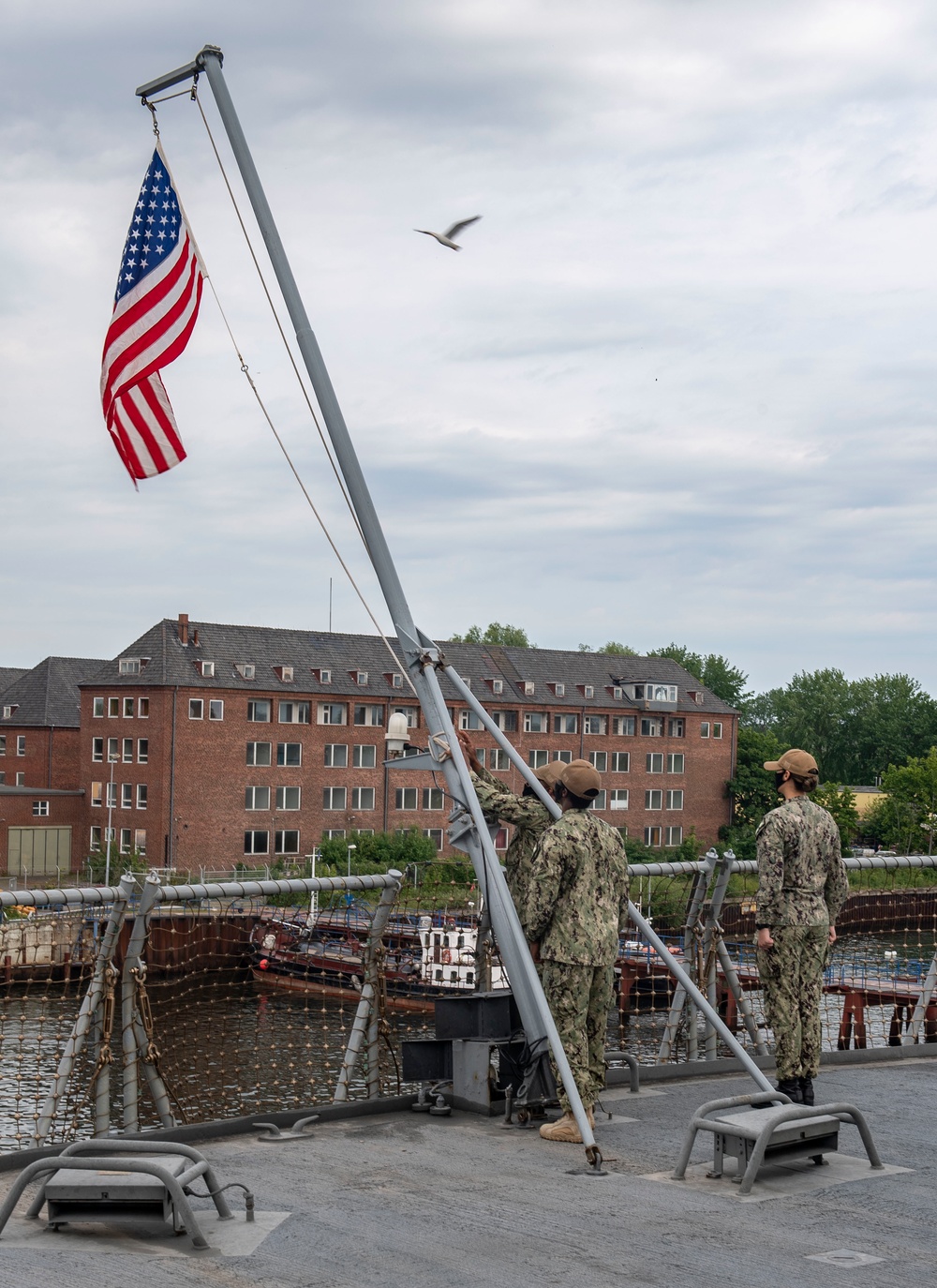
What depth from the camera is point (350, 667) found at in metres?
87.2

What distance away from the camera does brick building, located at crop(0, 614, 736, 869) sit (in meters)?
79.2

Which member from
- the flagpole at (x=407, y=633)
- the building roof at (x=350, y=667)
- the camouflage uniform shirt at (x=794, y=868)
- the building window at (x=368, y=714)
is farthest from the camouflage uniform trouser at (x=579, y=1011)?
the building window at (x=368, y=714)

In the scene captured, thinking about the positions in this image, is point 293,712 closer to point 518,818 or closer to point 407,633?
point 407,633

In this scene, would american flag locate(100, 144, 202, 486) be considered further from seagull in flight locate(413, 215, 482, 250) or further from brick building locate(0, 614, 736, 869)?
brick building locate(0, 614, 736, 869)

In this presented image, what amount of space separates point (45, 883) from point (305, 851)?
14136mm

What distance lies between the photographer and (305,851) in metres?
82.6

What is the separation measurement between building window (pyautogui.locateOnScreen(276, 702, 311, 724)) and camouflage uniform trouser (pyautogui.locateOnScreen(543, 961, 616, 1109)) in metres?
75.9

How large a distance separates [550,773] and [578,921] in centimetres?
136

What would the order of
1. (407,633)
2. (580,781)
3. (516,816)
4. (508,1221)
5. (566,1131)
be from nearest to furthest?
(508,1221) < (566,1131) < (580,781) < (516,816) < (407,633)

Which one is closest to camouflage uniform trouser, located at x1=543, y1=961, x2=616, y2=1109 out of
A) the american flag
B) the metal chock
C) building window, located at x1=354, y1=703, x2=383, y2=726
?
the metal chock

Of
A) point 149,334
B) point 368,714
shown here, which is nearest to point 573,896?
point 149,334

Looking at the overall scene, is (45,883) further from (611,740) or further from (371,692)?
(611,740)

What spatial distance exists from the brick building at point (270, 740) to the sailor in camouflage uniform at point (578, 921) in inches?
2842

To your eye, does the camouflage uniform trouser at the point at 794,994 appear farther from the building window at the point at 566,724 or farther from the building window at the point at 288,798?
the building window at the point at 566,724
